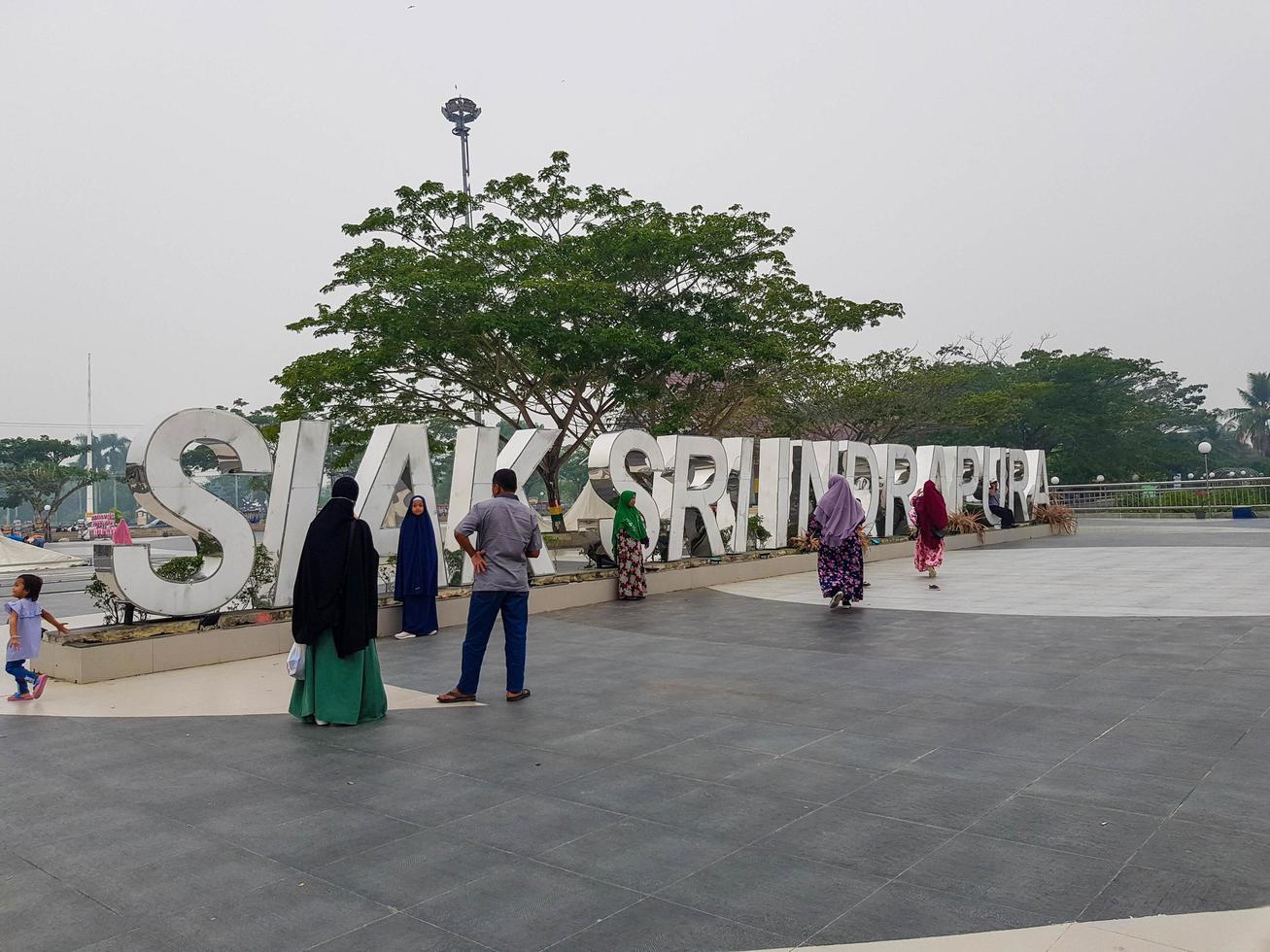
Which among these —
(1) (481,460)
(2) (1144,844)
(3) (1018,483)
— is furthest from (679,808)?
(3) (1018,483)

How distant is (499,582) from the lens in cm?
684

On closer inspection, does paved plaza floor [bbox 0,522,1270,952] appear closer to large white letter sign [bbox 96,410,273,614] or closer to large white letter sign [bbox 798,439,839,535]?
large white letter sign [bbox 96,410,273,614]

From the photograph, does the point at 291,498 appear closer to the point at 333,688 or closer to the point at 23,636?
the point at 23,636

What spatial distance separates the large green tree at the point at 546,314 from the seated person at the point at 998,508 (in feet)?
20.4

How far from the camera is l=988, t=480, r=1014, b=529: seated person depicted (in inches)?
955

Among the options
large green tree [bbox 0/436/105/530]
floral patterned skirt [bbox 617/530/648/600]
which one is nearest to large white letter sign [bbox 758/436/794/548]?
floral patterned skirt [bbox 617/530/648/600]

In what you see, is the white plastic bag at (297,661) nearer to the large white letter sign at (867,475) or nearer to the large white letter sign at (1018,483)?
the large white letter sign at (867,475)

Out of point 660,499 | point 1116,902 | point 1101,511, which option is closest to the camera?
point 1116,902

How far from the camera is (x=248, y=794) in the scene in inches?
192

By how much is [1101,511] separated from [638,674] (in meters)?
33.3

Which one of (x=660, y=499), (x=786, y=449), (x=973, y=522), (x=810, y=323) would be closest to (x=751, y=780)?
(x=660, y=499)

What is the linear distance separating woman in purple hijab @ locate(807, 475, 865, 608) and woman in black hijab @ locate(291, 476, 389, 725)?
6.40 meters

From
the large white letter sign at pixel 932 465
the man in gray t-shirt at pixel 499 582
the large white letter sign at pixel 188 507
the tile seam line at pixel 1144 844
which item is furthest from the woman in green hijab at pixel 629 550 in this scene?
the large white letter sign at pixel 932 465

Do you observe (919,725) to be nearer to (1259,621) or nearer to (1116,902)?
(1116,902)
